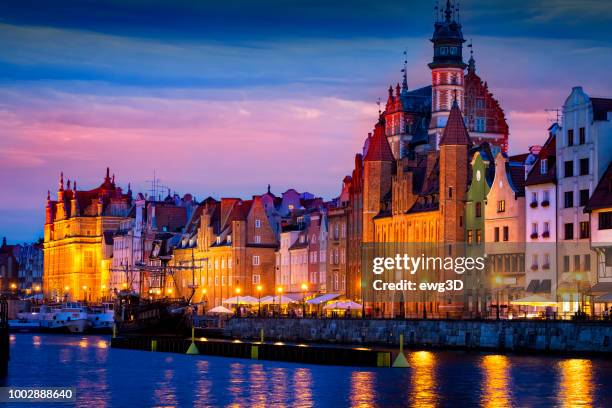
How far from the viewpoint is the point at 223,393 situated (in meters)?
70.9

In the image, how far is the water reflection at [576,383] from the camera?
213 feet

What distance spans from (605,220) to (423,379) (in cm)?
2988

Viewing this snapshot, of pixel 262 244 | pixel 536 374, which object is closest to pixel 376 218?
pixel 262 244

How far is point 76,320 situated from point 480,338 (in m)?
89.4

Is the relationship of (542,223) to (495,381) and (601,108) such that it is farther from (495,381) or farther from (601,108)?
(495,381)

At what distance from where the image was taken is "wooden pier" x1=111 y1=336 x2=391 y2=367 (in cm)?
8662

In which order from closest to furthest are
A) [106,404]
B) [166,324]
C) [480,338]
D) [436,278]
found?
[106,404] < [480,338] < [436,278] < [166,324]

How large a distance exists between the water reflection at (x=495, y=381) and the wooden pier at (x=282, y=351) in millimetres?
6247

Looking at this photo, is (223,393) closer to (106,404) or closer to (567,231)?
(106,404)

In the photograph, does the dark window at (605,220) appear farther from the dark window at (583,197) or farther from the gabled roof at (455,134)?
the gabled roof at (455,134)

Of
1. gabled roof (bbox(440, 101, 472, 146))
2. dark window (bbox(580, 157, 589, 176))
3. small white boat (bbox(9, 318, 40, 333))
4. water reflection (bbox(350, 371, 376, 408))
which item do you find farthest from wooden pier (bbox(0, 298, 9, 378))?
small white boat (bbox(9, 318, 40, 333))

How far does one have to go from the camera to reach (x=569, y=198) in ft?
359

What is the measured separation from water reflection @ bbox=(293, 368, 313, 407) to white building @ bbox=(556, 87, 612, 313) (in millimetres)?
28101

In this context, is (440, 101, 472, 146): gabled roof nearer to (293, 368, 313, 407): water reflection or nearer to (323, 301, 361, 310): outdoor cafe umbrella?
(323, 301, 361, 310): outdoor cafe umbrella
